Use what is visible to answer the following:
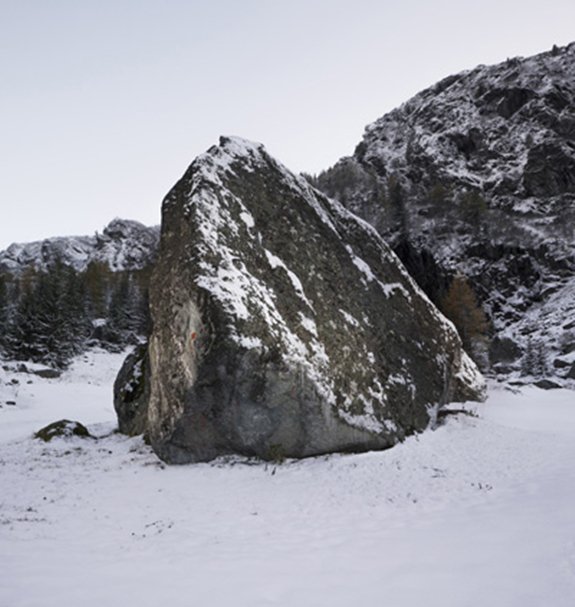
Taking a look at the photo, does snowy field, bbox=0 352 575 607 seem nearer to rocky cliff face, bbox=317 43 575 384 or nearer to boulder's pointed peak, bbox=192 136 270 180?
boulder's pointed peak, bbox=192 136 270 180

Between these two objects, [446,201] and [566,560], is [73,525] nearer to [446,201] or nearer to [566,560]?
[566,560]

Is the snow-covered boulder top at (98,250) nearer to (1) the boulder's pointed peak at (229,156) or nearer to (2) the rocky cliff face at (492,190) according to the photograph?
(2) the rocky cliff face at (492,190)

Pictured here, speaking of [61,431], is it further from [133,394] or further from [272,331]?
[272,331]

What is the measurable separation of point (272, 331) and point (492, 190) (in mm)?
68776

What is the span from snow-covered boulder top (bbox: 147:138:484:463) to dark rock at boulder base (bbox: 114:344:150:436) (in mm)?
3180

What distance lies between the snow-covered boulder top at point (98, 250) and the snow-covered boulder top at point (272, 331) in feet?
249

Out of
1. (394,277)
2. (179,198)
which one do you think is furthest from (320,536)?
(394,277)

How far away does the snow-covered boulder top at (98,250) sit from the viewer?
3600 inches

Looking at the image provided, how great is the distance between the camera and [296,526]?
23.1ft

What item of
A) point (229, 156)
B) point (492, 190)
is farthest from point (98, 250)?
point (229, 156)

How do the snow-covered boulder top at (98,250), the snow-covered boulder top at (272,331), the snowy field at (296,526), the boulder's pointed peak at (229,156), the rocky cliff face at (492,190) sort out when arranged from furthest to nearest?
the snow-covered boulder top at (98,250)
the rocky cliff face at (492,190)
the boulder's pointed peak at (229,156)
the snow-covered boulder top at (272,331)
the snowy field at (296,526)

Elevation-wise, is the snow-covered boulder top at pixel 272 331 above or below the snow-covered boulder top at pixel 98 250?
below

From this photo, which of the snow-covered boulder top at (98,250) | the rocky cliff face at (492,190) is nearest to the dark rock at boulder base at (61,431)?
the rocky cliff face at (492,190)

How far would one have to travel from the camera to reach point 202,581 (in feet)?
15.3
